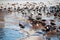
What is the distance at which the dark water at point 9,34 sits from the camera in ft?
5.10

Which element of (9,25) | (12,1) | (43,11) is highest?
(12,1)

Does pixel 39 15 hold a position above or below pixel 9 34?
above

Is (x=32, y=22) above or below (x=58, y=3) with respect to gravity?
below

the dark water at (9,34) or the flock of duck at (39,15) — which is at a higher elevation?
the flock of duck at (39,15)

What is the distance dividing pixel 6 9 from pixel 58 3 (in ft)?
2.16

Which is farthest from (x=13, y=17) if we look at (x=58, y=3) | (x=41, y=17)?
(x=58, y=3)

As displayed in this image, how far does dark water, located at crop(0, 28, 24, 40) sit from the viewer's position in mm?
1554

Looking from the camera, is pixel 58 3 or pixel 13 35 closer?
pixel 13 35

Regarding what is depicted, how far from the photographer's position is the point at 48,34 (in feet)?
5.24

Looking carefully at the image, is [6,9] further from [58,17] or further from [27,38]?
[58,17]

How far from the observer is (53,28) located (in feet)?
5.31

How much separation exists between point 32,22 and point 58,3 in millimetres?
413

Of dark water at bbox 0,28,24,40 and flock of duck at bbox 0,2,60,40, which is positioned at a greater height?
flock of duck at bbox 0,2,60,40

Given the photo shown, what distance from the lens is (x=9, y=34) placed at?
1.57 meters
